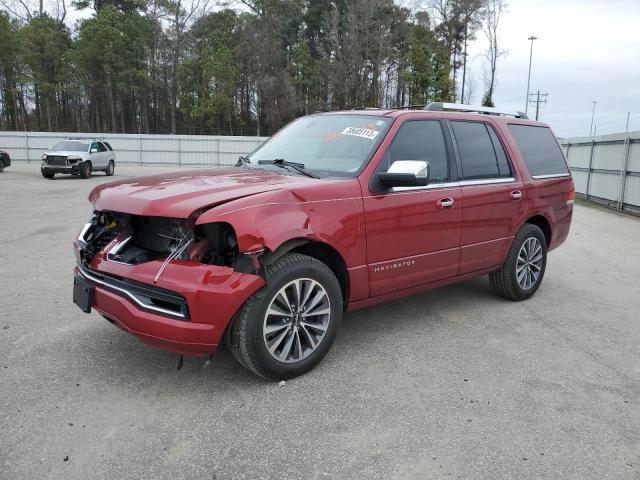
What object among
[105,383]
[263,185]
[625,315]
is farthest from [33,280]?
[625,315]

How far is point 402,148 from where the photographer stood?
4.26 meters

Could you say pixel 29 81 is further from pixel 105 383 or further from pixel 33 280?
pixel 105 383

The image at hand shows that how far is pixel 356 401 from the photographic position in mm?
3357

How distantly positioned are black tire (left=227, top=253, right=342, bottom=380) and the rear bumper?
0.10 meters

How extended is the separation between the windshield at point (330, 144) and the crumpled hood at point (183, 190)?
1.12ft

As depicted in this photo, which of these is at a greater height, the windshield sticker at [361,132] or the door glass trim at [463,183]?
the windshield sticker at [361,132]

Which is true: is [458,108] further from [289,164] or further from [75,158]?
[75,158]

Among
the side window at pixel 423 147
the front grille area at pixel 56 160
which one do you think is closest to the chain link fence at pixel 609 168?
the side window at pixel 423 147

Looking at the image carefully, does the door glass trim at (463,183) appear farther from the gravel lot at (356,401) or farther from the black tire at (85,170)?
the black tire at (85,170)

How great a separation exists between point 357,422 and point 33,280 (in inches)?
184

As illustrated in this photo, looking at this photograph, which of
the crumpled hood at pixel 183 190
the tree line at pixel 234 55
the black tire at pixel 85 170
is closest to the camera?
the crumpled hood at pixel 183 190

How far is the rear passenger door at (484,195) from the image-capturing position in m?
4.75

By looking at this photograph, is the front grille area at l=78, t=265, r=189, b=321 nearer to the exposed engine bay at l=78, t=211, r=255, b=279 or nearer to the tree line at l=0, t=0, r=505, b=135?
the exposed engine bay at l=78, t=211, r=255, b=279

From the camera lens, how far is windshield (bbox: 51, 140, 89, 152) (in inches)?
877
